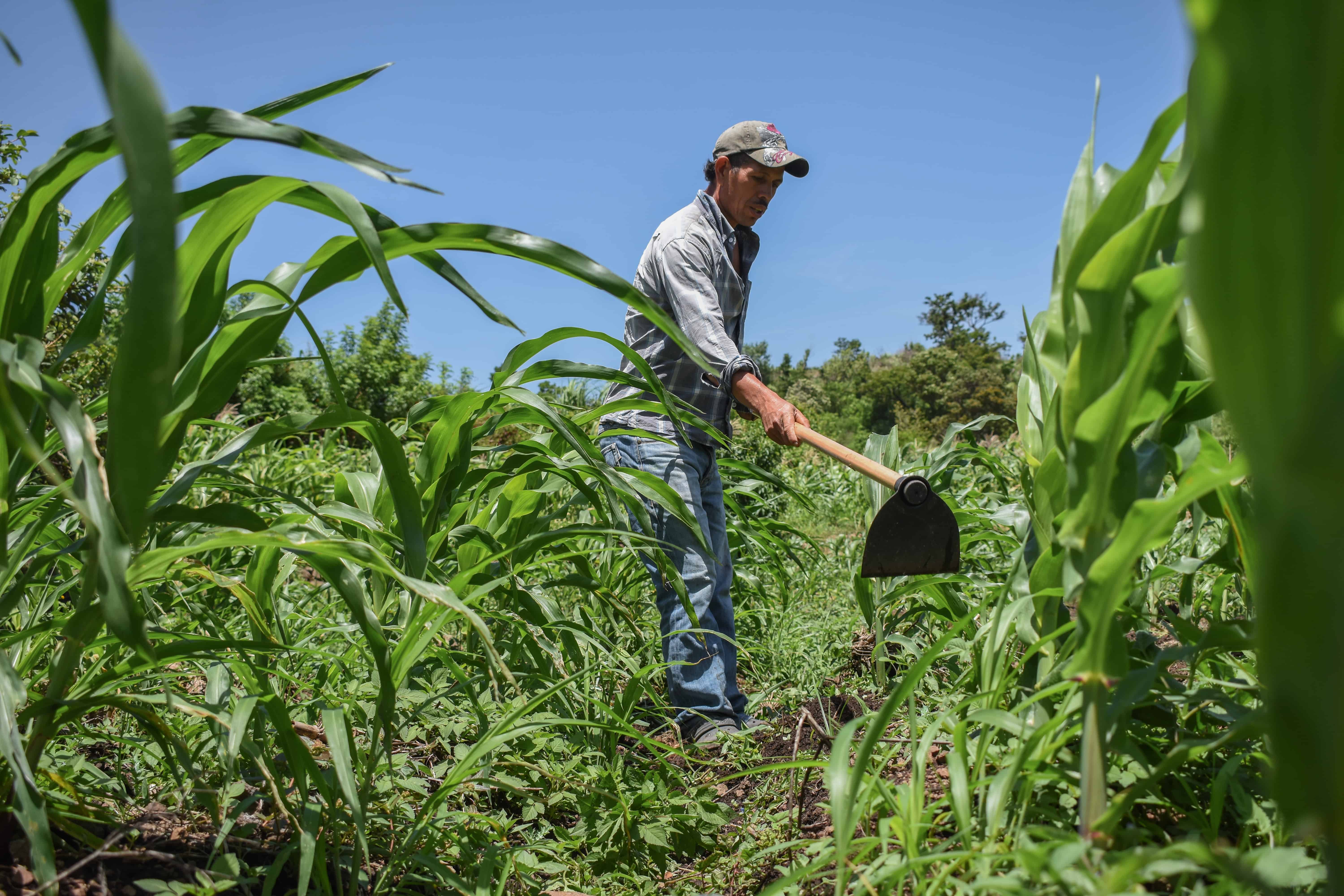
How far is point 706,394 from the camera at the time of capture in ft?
8.41

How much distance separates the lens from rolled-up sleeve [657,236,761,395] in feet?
7.77

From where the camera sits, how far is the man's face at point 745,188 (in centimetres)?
266

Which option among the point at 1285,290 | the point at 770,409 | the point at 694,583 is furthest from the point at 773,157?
the point at 1285,290

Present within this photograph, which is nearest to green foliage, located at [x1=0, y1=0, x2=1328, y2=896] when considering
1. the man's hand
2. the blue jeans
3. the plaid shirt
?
the blue jeans

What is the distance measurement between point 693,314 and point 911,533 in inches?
39.8

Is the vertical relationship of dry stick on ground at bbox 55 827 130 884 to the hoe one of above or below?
below

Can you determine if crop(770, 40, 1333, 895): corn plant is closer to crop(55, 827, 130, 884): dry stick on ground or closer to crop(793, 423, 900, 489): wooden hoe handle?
crop(793, 423, 900, 489): wooden hoe handle

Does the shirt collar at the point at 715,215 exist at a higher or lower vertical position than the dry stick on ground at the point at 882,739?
higher

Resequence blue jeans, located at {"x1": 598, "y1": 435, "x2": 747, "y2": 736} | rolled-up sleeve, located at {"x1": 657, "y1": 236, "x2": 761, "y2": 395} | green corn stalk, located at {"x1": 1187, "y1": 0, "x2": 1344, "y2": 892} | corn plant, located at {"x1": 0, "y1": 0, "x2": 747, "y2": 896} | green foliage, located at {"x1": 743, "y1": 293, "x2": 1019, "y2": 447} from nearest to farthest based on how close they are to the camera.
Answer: green corn stalk, located at {"x1": 1187, "y1": 0, "x2": 1344, "y2": 892}
corn plant, located at {"x1": 0, "y1": 0, "x2": 747, "y2": 896}
blue jeans, located at {"x1": 598, "y1": 435, "x2": 747, "y2": 736}
rolled-up sleeve, located at {"x1": 657, "y1": 236, "x2": 761, "y2": 395}
green foliage, located at {"x1": 743, "y1": 293, "x2": 1019, "y2": 447}

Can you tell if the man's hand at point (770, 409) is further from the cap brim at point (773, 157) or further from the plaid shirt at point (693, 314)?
the cap brim at point (773, 157)

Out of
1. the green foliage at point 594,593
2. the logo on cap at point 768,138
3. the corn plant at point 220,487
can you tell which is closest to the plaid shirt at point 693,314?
the logo on cap at point 768,138

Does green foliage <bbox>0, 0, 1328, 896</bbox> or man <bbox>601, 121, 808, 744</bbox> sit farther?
man <bbox>601, 121, 808, 744</bbox>

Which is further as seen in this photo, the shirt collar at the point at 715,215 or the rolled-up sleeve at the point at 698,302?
the shirt collar at the point at 715,215

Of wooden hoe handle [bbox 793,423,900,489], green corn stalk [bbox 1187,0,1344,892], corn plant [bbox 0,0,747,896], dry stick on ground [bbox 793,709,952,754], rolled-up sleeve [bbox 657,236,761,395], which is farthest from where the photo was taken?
rolled-up sleeve [bbox 657,236,761,395]
